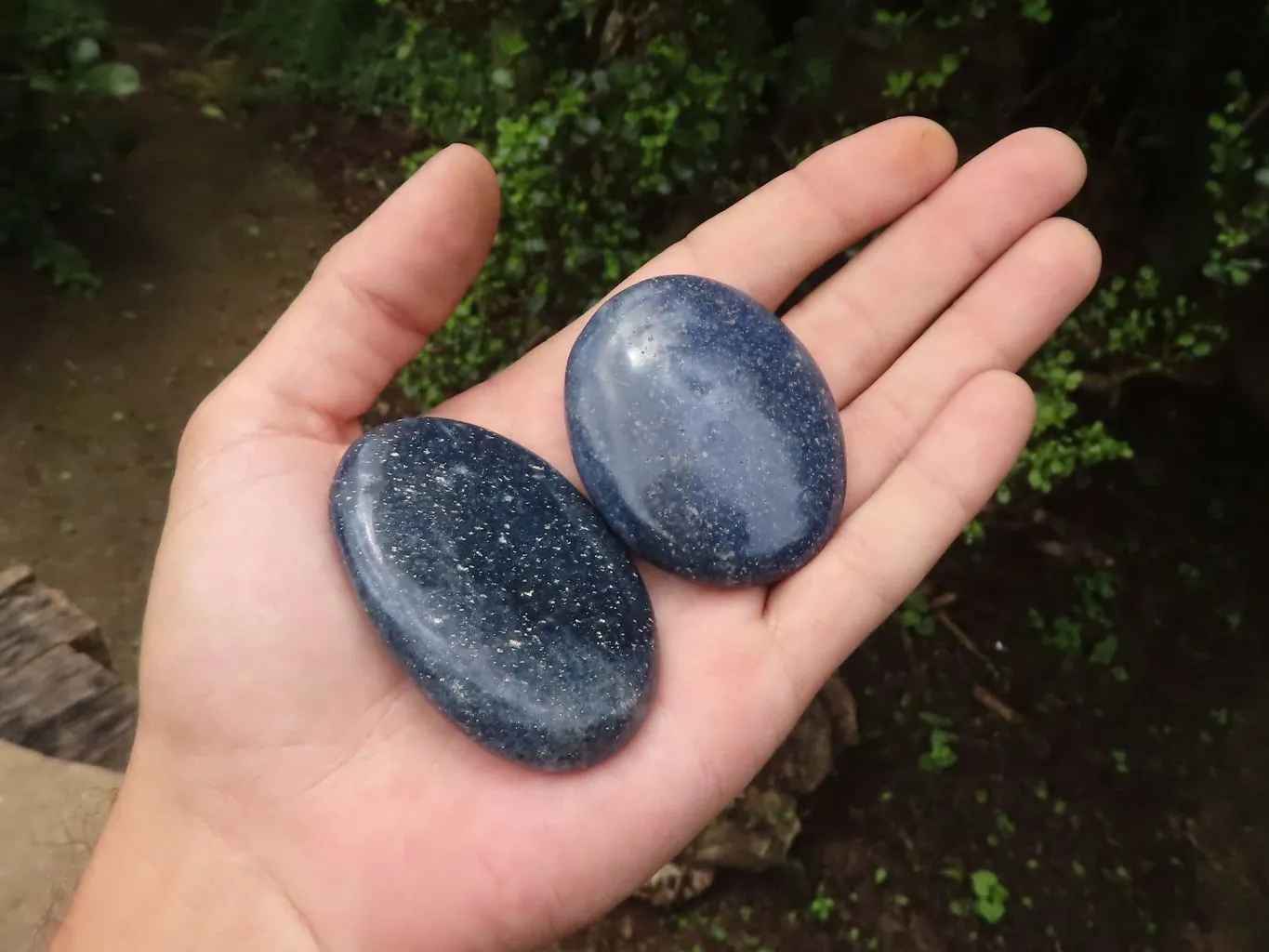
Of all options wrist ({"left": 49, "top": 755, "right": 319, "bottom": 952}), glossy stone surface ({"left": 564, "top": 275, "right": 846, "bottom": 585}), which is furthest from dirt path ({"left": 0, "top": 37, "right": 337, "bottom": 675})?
glossy stone surface ({"left": 564, "top": 275, "right": 846, "bottom": 585})

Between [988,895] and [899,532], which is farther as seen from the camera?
[988,895]

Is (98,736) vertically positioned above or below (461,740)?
below

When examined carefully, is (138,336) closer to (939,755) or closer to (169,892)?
(169,892)

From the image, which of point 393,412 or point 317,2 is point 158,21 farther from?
point 393,412

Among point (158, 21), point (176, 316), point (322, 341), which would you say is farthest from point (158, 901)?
point (158, 21)

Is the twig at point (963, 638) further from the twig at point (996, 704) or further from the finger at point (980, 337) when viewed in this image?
the finger at point (980, 337)

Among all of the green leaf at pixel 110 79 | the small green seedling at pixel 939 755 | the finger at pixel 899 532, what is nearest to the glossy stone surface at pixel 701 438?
the finger at pixel 899 532

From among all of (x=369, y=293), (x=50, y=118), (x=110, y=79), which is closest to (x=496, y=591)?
(x=369, y=293)
